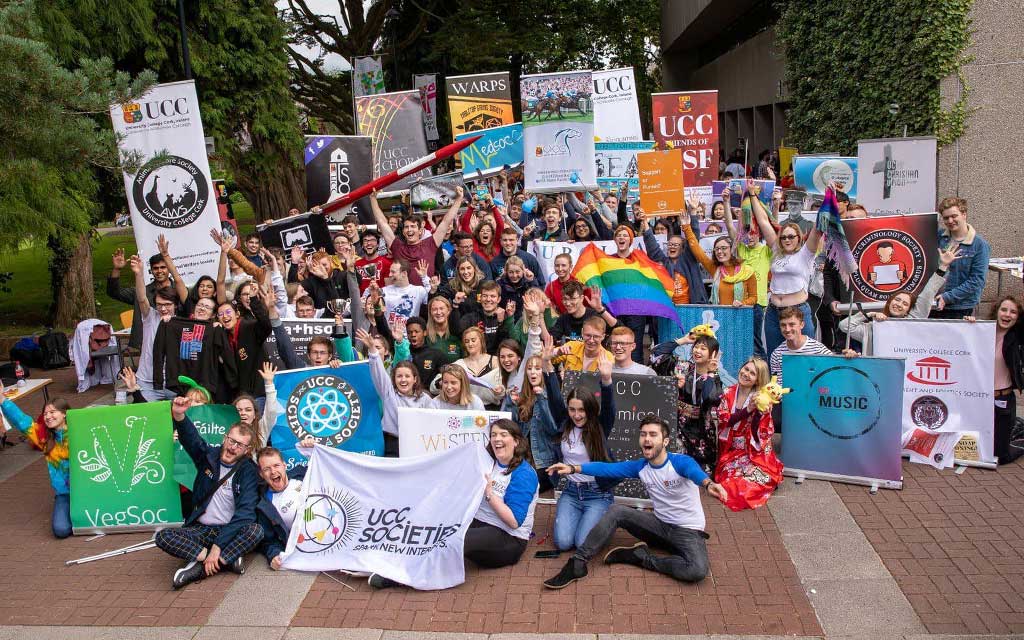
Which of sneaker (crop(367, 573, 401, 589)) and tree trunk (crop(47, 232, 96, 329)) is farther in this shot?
tree trunk (crop(47, 232, 96, 329))

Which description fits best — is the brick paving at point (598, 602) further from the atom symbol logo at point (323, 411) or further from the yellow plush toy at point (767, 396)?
the atom symbol logo at point (323, 411)

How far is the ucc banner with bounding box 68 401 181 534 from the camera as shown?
8.23m

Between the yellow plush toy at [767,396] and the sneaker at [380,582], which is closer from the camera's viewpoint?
the sneaker at [380,582]

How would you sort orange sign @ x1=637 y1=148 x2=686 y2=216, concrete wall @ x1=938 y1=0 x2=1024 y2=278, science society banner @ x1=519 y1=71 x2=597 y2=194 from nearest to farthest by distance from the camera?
orange sign @ x1=637 y1=148 x2=686 y2=216 → science society banner @ x1=519 y1=71 x2=597 y2=194 → concrete wall @ x1=938 y1=0 x2=1024 y2=278

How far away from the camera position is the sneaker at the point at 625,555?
7082 mm

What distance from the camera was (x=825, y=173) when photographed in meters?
14.5

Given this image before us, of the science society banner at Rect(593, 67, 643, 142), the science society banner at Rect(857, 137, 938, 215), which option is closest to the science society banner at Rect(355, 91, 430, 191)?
the science society banner at Rect(593, 67, 643, 142)

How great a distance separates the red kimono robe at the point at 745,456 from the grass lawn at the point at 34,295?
9.11 metres

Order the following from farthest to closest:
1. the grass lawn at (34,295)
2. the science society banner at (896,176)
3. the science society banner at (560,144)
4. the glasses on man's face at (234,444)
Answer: the grass lawn at (34,295) < the science society banner at (560,144) < the science society banner at (896,176) < the glasses on man's face at (234,444)

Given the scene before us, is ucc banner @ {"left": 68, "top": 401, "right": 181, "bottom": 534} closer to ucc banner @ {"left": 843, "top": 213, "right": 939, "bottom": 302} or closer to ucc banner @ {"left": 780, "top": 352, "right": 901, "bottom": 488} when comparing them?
ucc banner @ {"left": 780, "top": 352, "right": 901, "bottom": 488}

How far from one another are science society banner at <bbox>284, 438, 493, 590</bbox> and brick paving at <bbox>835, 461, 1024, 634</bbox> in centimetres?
307

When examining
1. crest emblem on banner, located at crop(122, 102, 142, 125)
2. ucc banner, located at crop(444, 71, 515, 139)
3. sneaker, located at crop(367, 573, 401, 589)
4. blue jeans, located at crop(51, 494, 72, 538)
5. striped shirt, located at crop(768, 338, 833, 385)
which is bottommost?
sneaker, located at crop(367, 573, 401, 589)

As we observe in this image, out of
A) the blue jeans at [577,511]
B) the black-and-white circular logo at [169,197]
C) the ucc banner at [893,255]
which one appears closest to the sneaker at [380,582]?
the blue jeans at [577,511]

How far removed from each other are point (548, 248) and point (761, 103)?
23.9 metres
